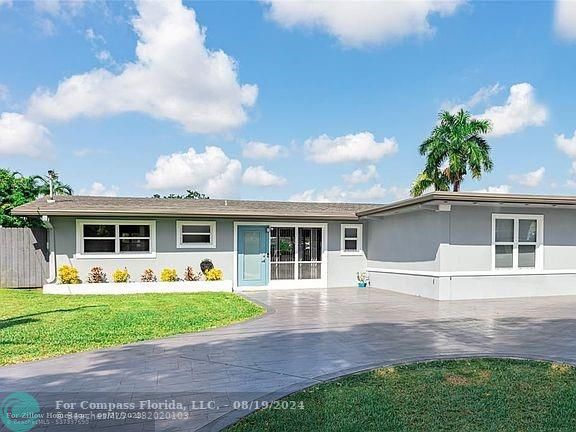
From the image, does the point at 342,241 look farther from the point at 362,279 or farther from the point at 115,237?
the point at 115,237

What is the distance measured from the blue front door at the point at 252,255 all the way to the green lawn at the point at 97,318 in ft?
7.31

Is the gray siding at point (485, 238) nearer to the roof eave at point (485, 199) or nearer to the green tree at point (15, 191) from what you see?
the roof eave at point (485, 199)

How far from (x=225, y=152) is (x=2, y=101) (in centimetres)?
1141

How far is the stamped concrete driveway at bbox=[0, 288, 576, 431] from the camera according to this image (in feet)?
14.7

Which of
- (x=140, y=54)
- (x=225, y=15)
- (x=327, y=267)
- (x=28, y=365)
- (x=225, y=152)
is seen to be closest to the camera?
(x=28, y=365)

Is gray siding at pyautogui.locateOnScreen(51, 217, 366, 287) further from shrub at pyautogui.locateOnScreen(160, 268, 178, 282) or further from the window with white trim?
shrub at pyautogui.locateOnScreen(160, 268, 178, 282)

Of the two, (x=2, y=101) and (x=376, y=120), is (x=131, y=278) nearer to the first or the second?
(x=2, y=101)

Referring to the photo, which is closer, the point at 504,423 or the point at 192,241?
the point at 504,423

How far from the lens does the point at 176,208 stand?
14.7 meters

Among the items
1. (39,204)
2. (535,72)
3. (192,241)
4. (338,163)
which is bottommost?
(192,241)

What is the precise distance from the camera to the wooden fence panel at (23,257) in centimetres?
1465

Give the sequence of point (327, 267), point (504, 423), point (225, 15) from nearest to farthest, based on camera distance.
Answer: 1. point (504, 423)
2. point (225, 15)
3. point (327, 267)

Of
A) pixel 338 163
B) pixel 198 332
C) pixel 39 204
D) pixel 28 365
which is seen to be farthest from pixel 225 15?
pixel 338 163

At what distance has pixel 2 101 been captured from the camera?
55.2 feet
